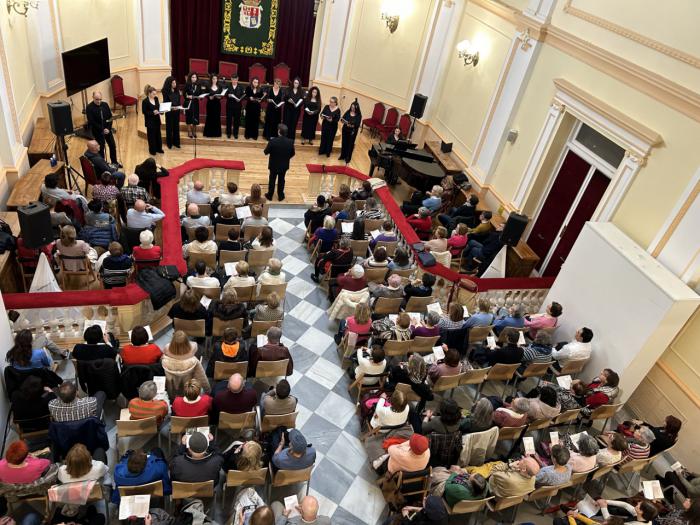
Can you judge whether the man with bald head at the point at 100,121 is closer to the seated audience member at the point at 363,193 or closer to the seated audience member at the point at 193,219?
the seated audience member at the point at 193,219


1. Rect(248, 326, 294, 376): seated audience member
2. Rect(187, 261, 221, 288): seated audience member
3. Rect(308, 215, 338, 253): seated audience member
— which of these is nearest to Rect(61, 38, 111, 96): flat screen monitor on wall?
Rect(308, 215, 338, 253): seated audience member

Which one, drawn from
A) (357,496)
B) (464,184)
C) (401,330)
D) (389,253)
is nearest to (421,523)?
(357,496)

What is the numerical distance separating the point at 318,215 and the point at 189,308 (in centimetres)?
332

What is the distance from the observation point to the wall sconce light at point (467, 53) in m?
11.1

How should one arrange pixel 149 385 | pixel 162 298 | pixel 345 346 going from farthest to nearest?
pixel 345 346 < pixel 162 298 < pixel 149 385

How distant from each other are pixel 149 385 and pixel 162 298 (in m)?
1.43

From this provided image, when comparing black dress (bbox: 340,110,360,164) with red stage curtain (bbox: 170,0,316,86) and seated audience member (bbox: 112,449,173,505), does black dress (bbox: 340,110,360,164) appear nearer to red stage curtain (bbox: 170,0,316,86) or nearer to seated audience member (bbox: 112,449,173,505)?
red stage curtain (bbox: 170,0,316,86)

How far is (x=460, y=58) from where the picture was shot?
11875mm

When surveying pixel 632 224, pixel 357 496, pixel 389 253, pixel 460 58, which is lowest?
pixel 357 496

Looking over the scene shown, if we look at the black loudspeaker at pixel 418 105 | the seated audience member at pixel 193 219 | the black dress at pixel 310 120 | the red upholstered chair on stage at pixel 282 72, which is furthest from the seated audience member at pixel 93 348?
the red upholstered chair on stage at pixel 282 72

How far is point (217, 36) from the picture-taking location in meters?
13.6

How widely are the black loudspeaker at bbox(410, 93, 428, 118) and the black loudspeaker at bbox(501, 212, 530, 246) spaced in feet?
16.5

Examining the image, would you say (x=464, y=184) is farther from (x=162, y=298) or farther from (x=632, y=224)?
(x=162, y=298)

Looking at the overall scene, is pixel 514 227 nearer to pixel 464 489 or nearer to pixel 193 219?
pixel 464 489
